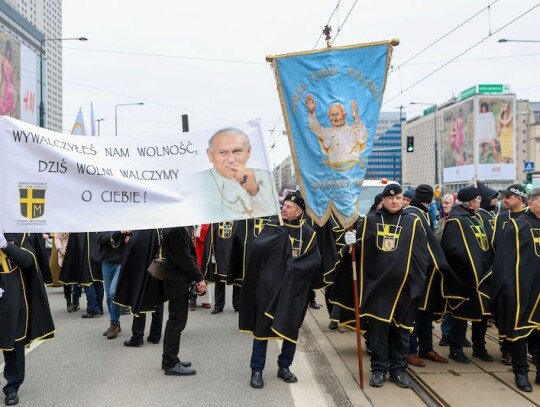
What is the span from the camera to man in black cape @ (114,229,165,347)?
7250mm

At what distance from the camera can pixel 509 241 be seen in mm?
5656

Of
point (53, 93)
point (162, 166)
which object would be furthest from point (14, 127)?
point (53, 93)

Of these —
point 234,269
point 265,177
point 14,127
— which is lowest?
point 234,269

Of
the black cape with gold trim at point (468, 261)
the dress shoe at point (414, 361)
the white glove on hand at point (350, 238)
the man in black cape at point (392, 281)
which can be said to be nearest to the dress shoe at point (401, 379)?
the man in black cape at point (392, 281)

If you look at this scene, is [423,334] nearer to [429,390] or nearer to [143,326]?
[429,390]

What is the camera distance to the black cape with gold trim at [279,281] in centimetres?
558

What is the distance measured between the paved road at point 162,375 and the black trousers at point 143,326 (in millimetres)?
155

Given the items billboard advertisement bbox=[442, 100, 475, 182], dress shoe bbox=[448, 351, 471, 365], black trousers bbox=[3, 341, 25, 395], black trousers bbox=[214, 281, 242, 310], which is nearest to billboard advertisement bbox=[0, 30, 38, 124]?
black trousers bbox=[214, 281, 242, 310]

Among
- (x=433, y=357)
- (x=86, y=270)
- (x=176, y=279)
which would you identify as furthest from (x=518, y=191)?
(x=86, y=270)

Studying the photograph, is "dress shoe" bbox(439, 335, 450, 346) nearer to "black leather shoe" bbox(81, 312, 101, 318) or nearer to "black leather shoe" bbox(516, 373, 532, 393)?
"black leather shoe" bbox(516, 373, 532, 393)

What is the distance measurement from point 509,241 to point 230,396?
3014 mm

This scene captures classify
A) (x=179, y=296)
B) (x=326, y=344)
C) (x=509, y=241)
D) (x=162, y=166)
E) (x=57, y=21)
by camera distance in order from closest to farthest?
1. (x=162, y=166)
2. (x=509, y=241)
3. (x=179, y=296)
4. (x=326, y=344)
5. (x=57, y=21)

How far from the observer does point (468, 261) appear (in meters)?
6.37

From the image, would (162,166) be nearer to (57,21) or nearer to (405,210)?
(405,210)
